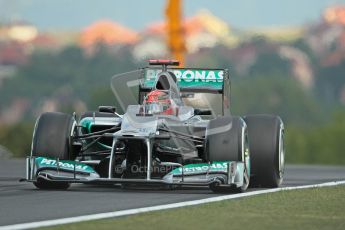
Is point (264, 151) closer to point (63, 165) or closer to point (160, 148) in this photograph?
point (160, 148)

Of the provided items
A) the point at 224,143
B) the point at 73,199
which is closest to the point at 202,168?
the point at 224,143

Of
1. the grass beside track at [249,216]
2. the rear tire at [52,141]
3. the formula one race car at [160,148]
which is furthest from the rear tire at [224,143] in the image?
the rear tire at [52,141]

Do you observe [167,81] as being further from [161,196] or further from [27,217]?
[27,217]

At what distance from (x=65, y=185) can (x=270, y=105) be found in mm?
63912

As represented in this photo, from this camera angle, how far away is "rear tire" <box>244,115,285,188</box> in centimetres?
1841

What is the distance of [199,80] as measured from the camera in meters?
21.0

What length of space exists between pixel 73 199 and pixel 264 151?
3869 millimetres

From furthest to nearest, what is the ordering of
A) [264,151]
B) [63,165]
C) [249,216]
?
[264,151]
[63,165]
[249,216]

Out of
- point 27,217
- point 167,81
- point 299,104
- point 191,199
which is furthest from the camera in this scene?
point 299,104

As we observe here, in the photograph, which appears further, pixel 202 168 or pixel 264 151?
pixel 264 151

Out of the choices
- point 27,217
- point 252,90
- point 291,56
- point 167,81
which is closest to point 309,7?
point 291,56

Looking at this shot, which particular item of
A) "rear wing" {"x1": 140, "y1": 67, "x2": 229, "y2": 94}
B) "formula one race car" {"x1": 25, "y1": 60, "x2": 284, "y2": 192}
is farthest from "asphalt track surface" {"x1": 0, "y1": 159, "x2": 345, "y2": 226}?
"rear wing" {"x1": 140, "y1": 67, "x2": 229, "y2": 94}

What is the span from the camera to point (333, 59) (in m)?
80.6

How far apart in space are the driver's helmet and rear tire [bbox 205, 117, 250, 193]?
137 centimetres
